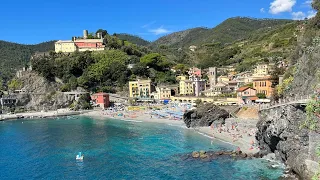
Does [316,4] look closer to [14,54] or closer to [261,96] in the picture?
[261,96]

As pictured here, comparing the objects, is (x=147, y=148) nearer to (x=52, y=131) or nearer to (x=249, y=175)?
(x=249, y=175)

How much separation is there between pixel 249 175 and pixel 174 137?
1610cm

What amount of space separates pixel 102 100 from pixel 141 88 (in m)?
10.9

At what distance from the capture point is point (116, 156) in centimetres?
3070

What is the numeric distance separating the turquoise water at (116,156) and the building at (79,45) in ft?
167

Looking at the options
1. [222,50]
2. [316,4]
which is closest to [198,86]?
[316,4]

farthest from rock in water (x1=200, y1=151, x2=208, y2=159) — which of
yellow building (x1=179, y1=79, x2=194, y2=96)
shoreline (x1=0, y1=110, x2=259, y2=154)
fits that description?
yellow building (x1=179, y1=79, x2=194, y2=96)

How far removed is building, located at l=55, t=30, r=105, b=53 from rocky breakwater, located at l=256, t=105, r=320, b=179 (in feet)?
256

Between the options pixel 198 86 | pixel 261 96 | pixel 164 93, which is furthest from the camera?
pixel 164 93

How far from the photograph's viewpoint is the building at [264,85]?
1845 inches

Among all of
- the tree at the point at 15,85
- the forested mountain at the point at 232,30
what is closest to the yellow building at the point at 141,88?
the tree at the point at 15,85

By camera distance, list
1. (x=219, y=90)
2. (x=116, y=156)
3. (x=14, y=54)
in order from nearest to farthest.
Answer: (x=116, y=156) → (x=219, y=90) → (x=14, y=54)

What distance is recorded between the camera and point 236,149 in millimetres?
30875

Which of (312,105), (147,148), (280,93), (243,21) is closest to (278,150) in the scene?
(280,93)
